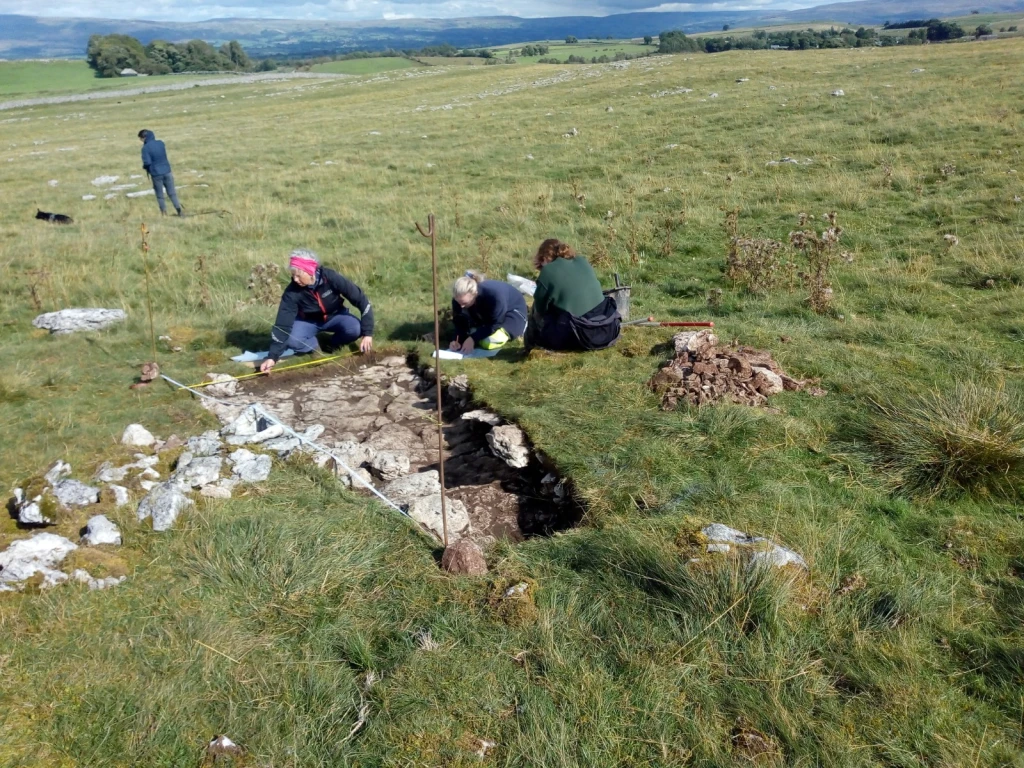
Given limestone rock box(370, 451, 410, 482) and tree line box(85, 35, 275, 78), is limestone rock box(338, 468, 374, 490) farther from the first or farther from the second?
tree line box(85, 35, 275, 78)

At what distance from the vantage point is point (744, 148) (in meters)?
16.2

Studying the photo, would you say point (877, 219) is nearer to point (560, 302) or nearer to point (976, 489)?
point (560, 302)

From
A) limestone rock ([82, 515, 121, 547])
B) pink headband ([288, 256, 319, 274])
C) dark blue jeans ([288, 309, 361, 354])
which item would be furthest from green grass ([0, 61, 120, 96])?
limestone rock ([82, 515, 121, 547])

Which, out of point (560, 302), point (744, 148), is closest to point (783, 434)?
point (560, 302)

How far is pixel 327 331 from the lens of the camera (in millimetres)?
8070

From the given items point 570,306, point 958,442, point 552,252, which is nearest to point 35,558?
point 570,306

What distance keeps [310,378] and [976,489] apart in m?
5.92

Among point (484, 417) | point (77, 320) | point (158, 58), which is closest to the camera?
point (484, 417)

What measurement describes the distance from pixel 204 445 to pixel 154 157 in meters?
11.7

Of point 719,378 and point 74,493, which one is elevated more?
point 719,378

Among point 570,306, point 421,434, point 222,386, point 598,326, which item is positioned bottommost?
point 421,434

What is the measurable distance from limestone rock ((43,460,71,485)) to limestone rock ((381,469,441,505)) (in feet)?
7.14

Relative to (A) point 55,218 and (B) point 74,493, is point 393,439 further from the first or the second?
(A) point 55,218

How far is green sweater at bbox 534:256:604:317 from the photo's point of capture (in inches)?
268
